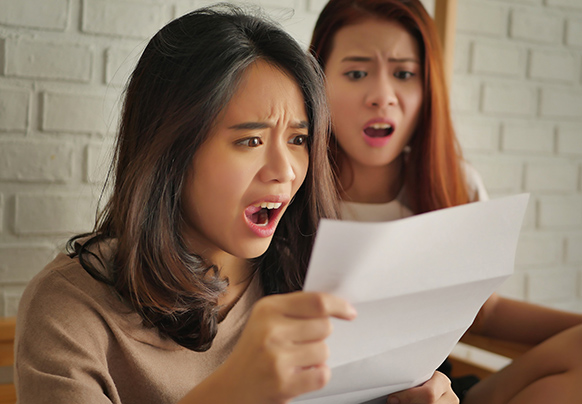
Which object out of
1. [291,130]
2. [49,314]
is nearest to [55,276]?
[49,314]

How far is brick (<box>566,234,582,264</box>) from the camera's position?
1.89 metres

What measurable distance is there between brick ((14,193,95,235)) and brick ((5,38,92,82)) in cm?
23

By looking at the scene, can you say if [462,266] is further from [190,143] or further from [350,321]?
[190,143]

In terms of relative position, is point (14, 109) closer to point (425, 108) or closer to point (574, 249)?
point (425, 108)

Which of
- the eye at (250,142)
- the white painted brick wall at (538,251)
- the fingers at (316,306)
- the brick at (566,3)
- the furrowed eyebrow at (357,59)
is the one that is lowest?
the white painted brick wall at (538,251)

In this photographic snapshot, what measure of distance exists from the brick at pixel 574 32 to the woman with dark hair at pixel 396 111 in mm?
654

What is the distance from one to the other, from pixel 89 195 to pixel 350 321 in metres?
0.78

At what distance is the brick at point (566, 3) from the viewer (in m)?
1.78

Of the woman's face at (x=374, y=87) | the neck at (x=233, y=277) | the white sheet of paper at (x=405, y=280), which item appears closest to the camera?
the white sheet of paper at (x=405, y=280)

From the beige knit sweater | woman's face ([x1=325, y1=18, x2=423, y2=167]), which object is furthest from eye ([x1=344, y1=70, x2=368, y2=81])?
the beige knit sweater

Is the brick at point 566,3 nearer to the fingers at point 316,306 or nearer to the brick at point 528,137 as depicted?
the brick at point 528,137

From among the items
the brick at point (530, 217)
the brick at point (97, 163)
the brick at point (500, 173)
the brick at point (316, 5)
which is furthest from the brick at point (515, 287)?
the brick at point (97, 163)

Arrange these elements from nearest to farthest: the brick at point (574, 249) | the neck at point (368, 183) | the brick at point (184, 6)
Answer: the brick at point (184, 6) → the neck at point (368, 183) → the brick at point (574, 249)

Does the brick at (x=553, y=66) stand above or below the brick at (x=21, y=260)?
above
